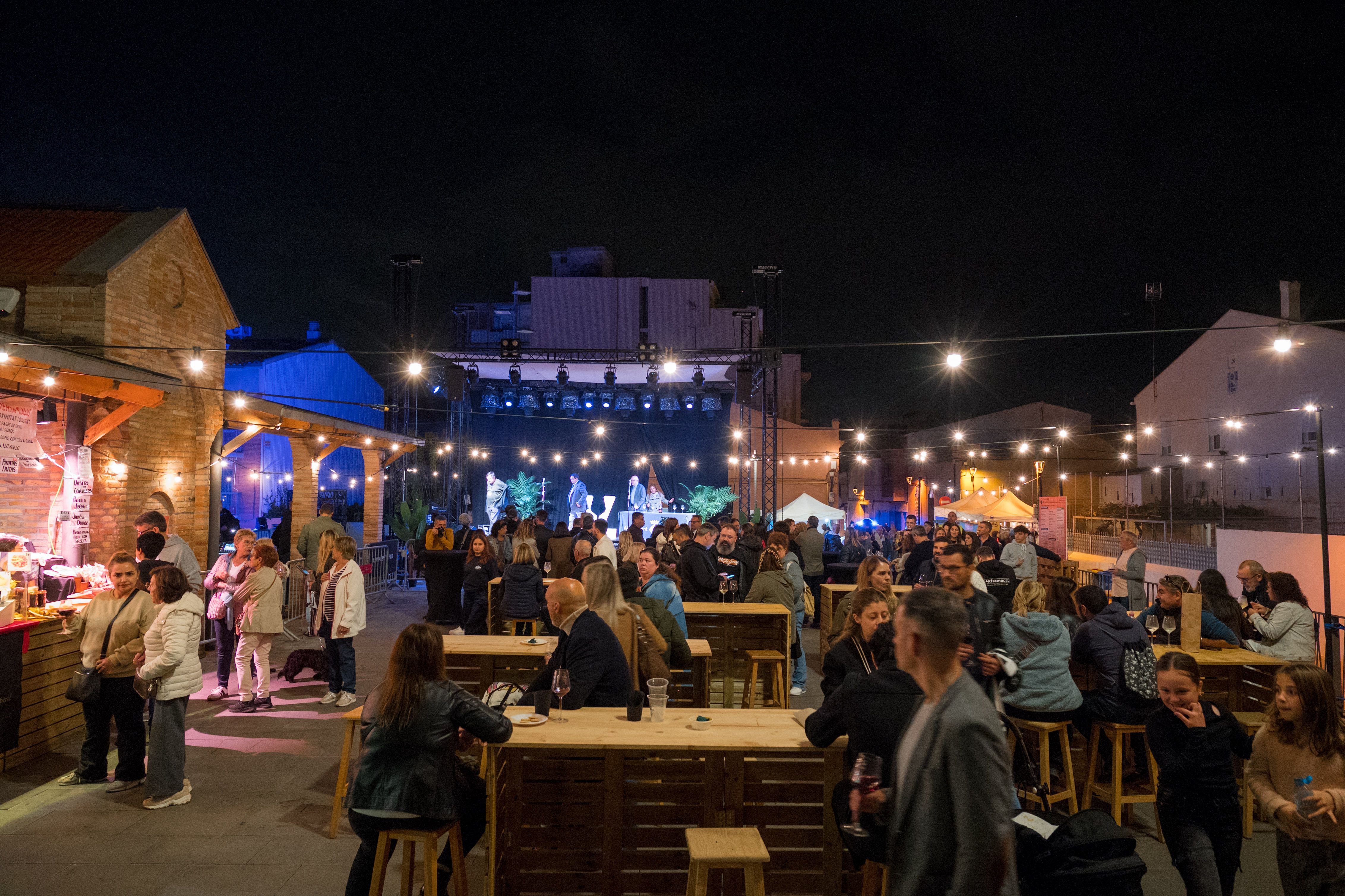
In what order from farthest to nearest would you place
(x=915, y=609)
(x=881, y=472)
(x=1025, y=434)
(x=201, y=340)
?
(x=881, y=472) < (x=1025, y=434) < (x=201, y=340) < (x=915, y=609)

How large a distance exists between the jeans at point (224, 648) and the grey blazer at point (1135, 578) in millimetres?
9841

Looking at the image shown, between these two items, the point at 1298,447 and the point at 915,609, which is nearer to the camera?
the point at 915,609

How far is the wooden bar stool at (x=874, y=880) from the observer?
288 centimetres

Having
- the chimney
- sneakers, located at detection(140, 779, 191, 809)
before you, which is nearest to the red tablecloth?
sneakers, located at detection(140, 779, 191, 809)

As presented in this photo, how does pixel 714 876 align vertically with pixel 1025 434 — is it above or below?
below

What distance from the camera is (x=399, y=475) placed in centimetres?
2519

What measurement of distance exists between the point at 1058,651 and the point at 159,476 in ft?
32.8

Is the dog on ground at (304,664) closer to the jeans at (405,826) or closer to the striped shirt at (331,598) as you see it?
the striped shirt at (331,598)

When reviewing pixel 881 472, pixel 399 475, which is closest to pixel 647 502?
pixel 399 475

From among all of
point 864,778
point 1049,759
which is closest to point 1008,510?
point 1049,759

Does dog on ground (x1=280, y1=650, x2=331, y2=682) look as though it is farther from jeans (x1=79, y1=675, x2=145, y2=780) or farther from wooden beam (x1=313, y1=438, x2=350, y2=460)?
wooden beam (x1=313, y1=438, x2=350, y2=460)

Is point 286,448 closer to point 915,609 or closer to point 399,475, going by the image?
point 399,475

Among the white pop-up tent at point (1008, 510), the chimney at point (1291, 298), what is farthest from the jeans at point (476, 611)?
the chimney at point (1291, 298)

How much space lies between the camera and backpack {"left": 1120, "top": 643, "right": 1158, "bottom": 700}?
169 inches
